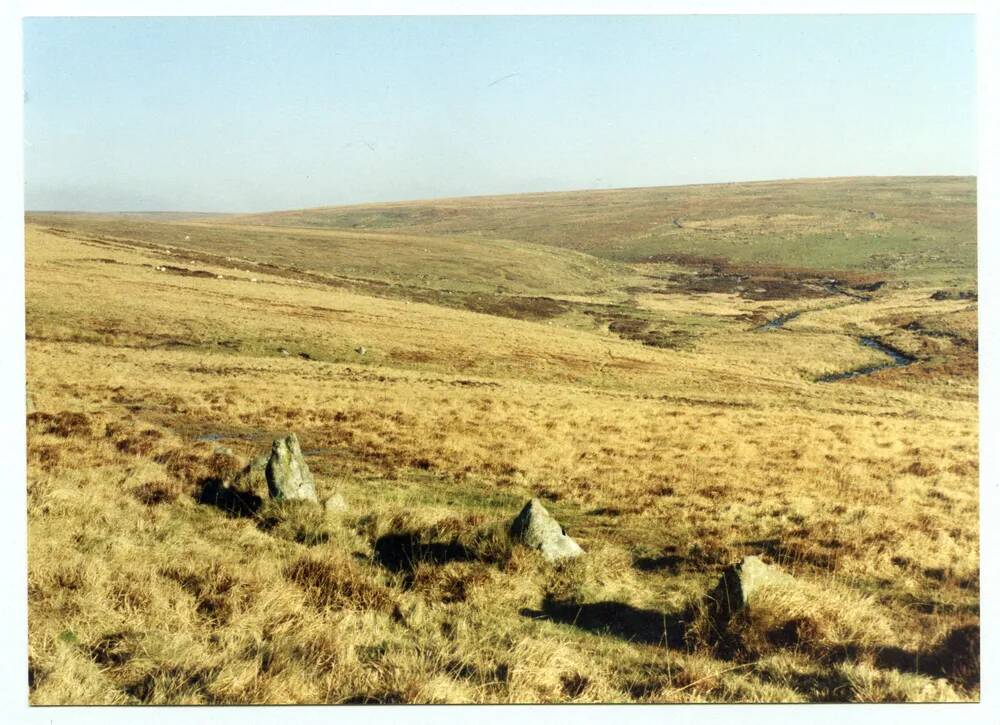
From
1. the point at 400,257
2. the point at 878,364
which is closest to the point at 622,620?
the point at 878,364

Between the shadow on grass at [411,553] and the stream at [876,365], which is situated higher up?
the shadow on grass at [411,553]

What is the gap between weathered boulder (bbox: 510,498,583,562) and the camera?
8603mm

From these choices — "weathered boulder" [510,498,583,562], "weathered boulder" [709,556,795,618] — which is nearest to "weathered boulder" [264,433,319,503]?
"weathered boulder" [510,498,583,562]

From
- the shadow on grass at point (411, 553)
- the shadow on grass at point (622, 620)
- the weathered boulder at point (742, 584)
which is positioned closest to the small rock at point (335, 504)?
the shadow on grass at point (411, 553)

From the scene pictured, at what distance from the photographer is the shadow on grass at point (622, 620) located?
7.18 metres

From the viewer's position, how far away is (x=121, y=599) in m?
7.06

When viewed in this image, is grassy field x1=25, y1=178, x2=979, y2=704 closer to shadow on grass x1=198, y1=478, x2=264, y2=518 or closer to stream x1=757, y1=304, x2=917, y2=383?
shadow on grass x1=198, y1=478, x2=264, y2=518

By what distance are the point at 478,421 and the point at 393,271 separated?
63494mm

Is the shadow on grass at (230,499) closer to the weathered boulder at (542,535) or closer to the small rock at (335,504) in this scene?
the small rock at (335,504)

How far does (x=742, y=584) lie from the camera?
23.5ft

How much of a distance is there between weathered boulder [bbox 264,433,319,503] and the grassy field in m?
0.38

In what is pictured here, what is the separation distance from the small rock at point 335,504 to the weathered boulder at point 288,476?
0.23m

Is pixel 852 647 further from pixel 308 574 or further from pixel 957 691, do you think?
pixel 308 574

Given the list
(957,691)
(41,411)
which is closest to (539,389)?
(41,411)
